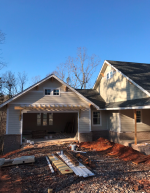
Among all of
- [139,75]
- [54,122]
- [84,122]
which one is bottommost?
[54,122]

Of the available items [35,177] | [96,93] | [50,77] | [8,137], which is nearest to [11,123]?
[8,137]

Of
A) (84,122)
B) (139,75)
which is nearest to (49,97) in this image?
(84,122)

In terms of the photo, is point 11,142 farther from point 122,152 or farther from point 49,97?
point 122,152

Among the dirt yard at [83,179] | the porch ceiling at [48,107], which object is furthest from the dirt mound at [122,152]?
the porch ceiling at [48,107]

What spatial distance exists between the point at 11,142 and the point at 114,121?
846cm

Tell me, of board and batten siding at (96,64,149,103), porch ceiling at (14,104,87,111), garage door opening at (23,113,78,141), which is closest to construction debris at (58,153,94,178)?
porch ceiling at (14,104,87,111)

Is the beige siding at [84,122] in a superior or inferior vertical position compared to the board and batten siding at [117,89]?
inferior

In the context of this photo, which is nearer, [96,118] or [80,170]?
[80,170]

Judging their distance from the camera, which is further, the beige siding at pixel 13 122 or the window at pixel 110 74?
the window at pixel 110 74

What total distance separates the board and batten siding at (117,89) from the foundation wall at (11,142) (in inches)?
342

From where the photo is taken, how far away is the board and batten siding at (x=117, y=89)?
12.1 meters

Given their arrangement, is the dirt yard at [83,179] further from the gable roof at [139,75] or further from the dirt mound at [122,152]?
the gable roof at [139,75]

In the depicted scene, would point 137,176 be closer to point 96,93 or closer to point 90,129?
point 90,129

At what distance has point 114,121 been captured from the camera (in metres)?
13.7
